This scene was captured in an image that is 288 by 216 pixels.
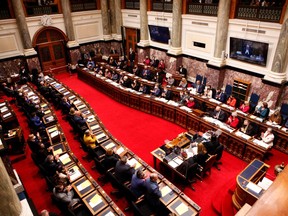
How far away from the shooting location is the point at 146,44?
15742 mm

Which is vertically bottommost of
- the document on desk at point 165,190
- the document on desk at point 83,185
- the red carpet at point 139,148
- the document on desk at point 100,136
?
the red carpet at point 139,148

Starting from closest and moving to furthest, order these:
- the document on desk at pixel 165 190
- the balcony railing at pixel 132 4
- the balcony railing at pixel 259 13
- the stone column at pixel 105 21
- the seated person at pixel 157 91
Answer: the document on desk at pixel 165 190 → the balcony railing at pixel 259 13 → the seated person at pixel 157 91 → the balcony railing at pixel 132 4 → the stone column at pixel 105 21

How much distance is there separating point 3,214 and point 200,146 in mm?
5395

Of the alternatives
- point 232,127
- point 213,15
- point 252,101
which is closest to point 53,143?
point 232,127

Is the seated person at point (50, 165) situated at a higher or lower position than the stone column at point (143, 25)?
lower

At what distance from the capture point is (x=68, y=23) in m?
15.6

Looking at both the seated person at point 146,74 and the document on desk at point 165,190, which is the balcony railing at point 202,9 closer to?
the seated person at point 146,74

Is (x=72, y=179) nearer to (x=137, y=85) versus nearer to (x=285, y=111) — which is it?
(x=137, y=85)

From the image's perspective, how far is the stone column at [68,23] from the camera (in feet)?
49.7

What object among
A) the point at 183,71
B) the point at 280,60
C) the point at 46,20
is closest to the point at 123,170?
the point at 280,60

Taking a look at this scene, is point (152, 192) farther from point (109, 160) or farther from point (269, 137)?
point (269, 137)

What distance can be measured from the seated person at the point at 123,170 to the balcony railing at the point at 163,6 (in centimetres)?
1059

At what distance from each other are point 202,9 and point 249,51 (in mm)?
3378

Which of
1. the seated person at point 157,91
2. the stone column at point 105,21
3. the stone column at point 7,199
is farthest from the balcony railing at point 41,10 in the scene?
the stone column at point 7,199
